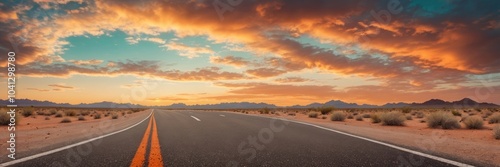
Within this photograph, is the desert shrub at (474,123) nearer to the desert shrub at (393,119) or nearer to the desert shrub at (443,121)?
the desert shrub at (443,121)

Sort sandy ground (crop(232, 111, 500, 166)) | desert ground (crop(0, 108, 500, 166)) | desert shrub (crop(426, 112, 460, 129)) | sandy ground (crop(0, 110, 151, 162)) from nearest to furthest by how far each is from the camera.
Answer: sandy ground (crop(232, 111, 500, 166)), sandy ground (crop(0, 110, 151, 162)), desert ground (crop(0, 108, 500, 166)), desert shrub (crop(426, 112, 460, 129))

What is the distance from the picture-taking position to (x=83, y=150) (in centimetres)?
603

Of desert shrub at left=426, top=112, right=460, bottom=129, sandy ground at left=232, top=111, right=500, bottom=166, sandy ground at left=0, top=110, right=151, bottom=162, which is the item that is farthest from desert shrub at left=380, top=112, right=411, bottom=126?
sandy ground at left=0, top=110, right=151, bottom=162

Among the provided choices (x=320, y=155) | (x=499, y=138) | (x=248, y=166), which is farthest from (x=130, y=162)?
(x=499, y=138)

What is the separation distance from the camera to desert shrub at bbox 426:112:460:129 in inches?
613

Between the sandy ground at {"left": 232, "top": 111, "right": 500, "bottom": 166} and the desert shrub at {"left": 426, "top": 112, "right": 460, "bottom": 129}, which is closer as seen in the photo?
the sandy ground at {"left": 232, "top": 111, "right": 500, "bottom": 166}

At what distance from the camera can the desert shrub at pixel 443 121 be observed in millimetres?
15562

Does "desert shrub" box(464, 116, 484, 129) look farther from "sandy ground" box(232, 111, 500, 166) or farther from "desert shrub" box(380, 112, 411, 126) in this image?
"desert shrub" box(380, 112, 411, 126)

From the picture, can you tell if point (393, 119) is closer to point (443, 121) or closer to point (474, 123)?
point (443, 121)

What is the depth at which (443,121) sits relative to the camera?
1597cm

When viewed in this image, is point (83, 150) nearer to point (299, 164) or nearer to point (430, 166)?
point (299, 164)

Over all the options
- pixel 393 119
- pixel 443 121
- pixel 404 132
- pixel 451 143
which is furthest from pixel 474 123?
pixel 451 143

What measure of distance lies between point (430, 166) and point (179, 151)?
4153 mm

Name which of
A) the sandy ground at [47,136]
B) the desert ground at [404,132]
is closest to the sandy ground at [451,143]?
the desert ground at [404,132]
